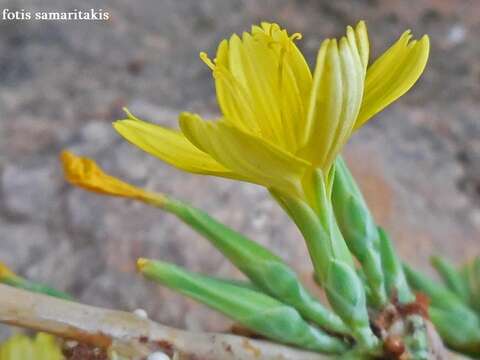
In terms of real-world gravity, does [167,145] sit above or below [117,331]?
above

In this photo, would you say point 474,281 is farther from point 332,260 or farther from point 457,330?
point 332,260

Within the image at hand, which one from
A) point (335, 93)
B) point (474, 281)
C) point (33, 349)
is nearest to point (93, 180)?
point (33, 349)

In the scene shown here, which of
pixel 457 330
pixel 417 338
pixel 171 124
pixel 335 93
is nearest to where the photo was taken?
pixel 335 93

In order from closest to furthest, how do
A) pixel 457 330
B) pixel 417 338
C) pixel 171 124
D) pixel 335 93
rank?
pixel 335 93, pixel 417 338, pixel 457 330, pixel 171 124

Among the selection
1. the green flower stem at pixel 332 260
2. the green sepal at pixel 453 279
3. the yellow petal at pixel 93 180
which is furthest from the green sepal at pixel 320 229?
the green sepal at pixel 453 279

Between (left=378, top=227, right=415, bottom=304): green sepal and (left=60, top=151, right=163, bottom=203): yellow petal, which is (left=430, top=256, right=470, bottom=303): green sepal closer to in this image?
(left=378, top=227, right=415, bottom=304): green sepal

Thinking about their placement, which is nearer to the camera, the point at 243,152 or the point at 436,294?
the point at 243,152
